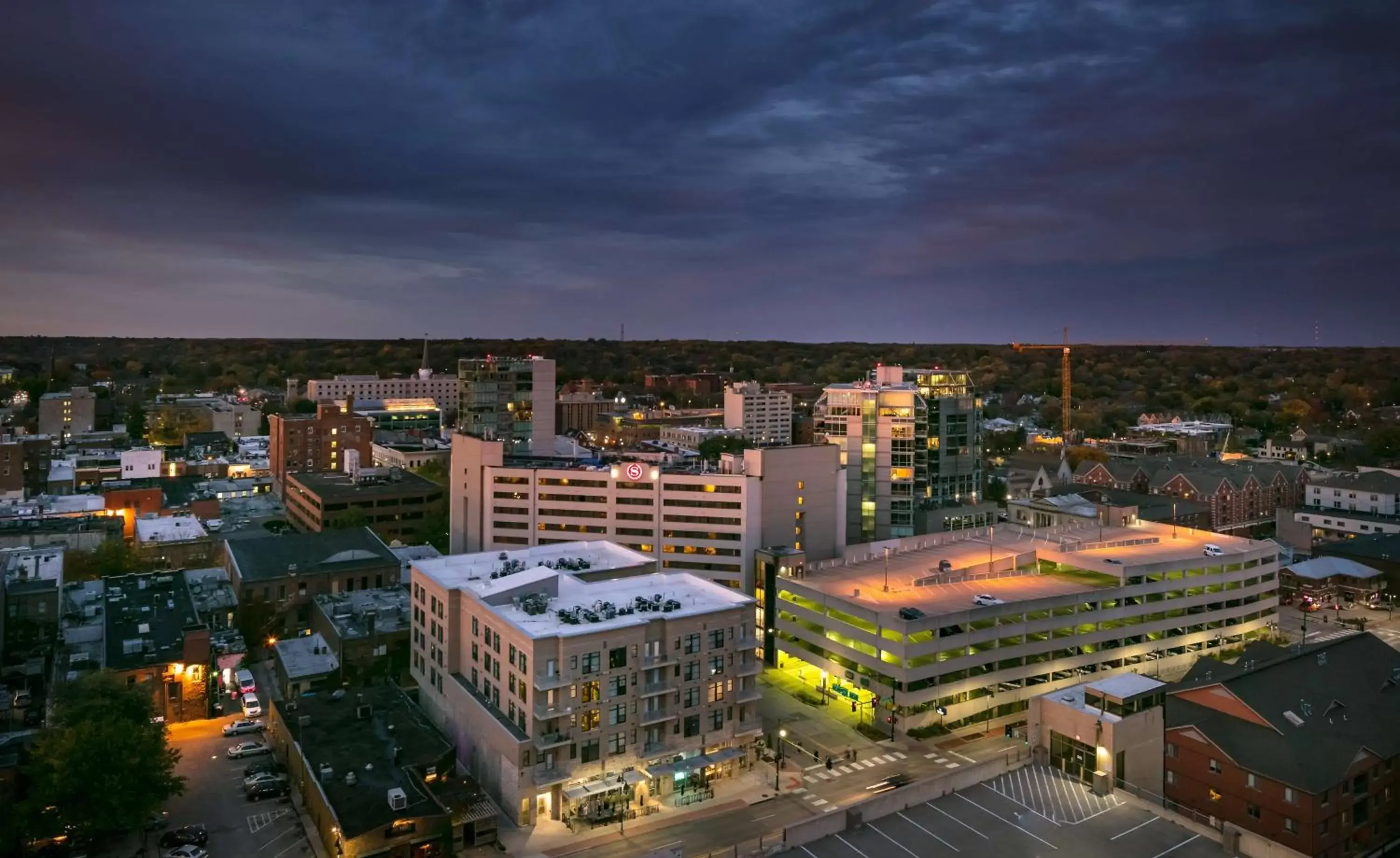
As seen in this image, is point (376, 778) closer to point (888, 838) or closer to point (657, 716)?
point (657, 716)

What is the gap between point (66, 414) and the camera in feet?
499

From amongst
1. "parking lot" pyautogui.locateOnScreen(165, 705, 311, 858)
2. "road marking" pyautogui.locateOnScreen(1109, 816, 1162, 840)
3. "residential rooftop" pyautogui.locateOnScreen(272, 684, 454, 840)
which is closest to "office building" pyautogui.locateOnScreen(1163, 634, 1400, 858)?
"road marking" pyautogui.locateOnScreen(1109, 816, 1162, 840)

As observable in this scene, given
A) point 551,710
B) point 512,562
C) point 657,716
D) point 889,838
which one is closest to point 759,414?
point 512,562

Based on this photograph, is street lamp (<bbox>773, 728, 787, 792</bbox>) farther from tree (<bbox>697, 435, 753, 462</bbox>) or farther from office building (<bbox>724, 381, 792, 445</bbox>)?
office building (<bbox>724, 381, 792, 445</bbox>)

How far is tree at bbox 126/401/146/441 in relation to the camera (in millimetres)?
147750

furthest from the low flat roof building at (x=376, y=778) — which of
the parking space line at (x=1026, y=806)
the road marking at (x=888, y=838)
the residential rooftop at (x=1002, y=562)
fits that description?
the residential rooftop at (x=1002, y=562)

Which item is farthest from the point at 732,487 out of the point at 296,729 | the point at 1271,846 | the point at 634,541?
the point at 1271,846

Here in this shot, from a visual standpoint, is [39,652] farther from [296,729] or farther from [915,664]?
[915,664]

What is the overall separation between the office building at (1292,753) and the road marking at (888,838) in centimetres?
1452

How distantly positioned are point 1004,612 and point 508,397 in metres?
64.3

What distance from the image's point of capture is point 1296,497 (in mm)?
104688

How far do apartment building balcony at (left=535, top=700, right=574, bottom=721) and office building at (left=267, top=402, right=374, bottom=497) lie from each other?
258ft

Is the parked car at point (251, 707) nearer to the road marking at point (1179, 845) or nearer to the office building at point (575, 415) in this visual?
the road marking at point (1179, 845)

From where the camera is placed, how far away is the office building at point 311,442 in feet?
366
